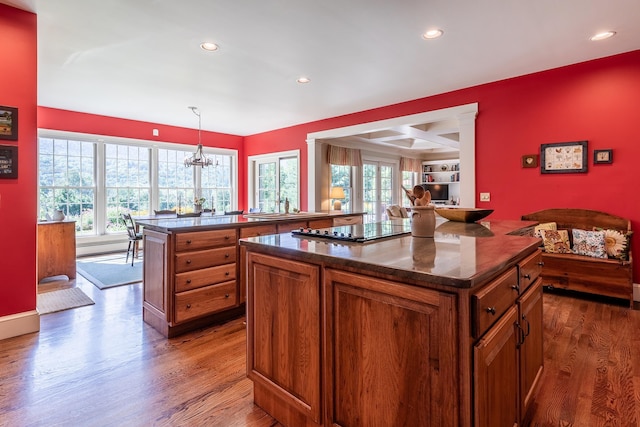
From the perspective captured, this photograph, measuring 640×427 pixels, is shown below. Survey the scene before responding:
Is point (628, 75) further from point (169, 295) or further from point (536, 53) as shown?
point (169, 295)

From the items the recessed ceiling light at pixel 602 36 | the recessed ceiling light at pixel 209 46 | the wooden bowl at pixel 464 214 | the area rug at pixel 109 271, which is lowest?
the area rug at pixel 109 271

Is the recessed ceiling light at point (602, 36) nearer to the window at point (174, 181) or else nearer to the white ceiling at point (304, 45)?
the white ceiling at point (304, 45)

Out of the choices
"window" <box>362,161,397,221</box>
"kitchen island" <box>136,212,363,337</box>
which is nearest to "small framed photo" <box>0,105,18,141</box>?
"kitchen island" <box>136,212,363,337</box>

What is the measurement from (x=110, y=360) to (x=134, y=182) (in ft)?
16.5

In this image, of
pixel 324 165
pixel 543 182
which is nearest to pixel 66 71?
→ pixel 324 165

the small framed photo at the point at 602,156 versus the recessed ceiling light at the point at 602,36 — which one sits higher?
the recessed ceiling light at the point at 602,36

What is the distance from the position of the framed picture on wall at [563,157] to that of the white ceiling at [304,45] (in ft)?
2.96

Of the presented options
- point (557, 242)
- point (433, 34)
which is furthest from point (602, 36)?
point (557, 242)

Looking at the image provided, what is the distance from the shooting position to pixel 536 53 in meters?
3.28

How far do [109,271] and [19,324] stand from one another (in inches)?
87.2

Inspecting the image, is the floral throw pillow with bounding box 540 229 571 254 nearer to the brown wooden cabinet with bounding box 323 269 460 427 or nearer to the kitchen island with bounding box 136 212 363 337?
the kitchen island with bounding box 136 212 363 337

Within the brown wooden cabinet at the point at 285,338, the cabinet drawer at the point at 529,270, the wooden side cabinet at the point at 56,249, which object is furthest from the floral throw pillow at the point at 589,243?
the wooden side cabinet at the point at 56,249

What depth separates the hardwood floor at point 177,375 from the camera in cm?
163

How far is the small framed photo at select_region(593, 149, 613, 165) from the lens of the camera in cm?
339
